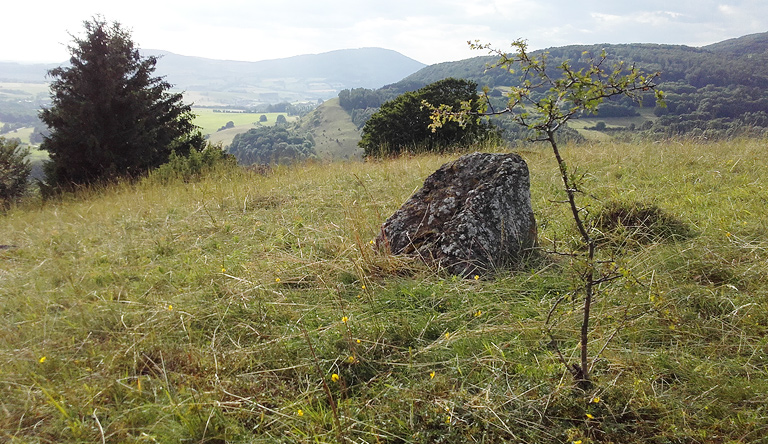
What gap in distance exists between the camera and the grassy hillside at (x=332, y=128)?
89.1 metres

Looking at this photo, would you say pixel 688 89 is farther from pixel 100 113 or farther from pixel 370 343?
pixel 370 343

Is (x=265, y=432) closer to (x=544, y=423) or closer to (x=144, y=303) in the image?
(x=544, y=423)

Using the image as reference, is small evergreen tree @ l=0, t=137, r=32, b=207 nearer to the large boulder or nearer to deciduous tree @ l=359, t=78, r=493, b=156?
deciduous tree @ l=359, t=78, r=493, b=156

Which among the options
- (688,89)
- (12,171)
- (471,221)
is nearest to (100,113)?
(12,171)

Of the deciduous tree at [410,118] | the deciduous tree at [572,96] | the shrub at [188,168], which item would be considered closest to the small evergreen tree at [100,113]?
the shrub at [188,168]

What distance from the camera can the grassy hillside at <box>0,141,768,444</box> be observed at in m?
1.88

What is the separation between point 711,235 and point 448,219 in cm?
251

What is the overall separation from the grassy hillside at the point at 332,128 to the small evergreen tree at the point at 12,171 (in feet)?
216

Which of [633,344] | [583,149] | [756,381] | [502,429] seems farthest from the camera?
[583,149]

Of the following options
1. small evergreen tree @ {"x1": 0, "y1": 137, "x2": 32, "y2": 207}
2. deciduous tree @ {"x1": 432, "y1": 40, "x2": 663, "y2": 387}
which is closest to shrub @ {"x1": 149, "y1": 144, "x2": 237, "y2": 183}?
small evergreen tree @ {"x1": 0, "y1": 137, "x2": 32, "y2": 207}

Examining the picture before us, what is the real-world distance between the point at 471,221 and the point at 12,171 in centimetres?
2094

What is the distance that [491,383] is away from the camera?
2.05 meters

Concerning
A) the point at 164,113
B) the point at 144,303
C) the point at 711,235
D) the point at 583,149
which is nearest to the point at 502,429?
the point at 144,303

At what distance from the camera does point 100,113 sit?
15.3m
